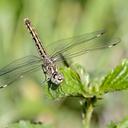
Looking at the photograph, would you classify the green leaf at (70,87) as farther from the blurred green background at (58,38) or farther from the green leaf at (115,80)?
the blurred green background at (58,38)

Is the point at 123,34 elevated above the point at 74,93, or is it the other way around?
the point at 123,34

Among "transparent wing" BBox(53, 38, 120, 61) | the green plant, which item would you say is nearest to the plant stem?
the green plant

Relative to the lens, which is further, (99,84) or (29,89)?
(29,89)

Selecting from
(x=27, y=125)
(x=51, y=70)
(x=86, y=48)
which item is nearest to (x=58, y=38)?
(x=86, y=48)

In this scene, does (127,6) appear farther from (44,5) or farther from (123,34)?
(44,5)

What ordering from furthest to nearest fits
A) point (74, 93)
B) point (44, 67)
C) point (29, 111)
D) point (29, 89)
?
point (29, 89) → point (29, 111) → point (44, 67) → point (74, 93)

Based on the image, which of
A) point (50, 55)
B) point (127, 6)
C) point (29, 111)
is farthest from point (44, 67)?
point (127, 6)
